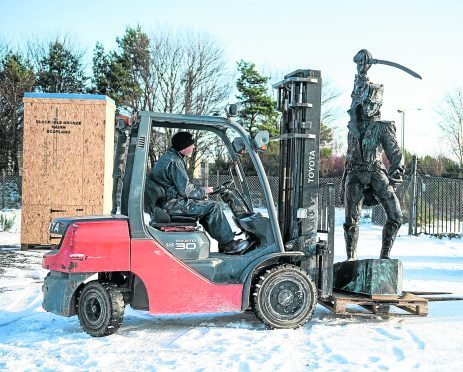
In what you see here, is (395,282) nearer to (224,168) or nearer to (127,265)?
(127,265)

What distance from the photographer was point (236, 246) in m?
6.89

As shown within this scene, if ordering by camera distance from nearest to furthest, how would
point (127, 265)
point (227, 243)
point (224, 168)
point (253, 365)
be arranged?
point (253, 365), point (127, 265), point (227, 243), point (224, 168)

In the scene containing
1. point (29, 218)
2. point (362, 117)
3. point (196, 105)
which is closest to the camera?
point (362, 117)

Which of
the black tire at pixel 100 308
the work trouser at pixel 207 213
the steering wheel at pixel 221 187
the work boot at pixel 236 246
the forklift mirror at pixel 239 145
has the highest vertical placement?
the forklift mirror at pixel 239 145

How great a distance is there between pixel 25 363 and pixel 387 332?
3597mm

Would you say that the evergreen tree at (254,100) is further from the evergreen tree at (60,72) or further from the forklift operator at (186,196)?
the forklift operator at (186,196)

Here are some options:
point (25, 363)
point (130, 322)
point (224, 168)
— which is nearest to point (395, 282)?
point (130, 322)

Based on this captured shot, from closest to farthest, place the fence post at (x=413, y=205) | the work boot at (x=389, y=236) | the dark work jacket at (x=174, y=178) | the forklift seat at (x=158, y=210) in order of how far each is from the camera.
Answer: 1. the dark work jacket at (x=174, y=178)
2. the forklift seat at (x=158, y=210)
3. the work boot at (x=389, y=236)
4. the fence post at (x=413, y=205)

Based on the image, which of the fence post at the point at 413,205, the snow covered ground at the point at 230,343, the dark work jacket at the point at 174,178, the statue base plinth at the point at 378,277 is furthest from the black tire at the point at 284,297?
the fence post at the point at 413,205

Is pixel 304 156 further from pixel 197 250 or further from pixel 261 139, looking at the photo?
pixel 197 250

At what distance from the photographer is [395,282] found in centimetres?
717

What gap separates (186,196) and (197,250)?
59 cm

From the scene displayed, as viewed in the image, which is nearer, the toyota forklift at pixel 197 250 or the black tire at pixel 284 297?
the toyota forklift at pixel 197 250

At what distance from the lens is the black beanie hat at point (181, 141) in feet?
21.9
